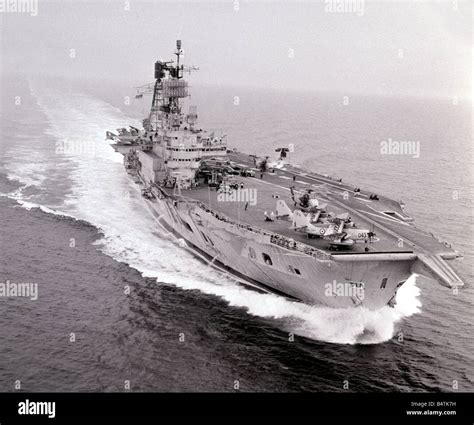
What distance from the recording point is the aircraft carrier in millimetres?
21156

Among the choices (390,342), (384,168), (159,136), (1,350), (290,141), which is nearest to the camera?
(1,350)

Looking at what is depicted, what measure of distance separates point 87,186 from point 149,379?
86.0 feet

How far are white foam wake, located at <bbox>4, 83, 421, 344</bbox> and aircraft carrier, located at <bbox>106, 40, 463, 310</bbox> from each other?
0.65 m

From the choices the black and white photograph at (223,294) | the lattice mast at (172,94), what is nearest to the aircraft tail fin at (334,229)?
the black and white photograph at (223,294)

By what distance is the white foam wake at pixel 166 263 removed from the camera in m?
21.4

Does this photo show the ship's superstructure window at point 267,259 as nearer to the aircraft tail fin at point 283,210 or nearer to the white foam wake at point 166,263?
the white foam wake at point 166,263

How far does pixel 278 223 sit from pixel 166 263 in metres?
6.65

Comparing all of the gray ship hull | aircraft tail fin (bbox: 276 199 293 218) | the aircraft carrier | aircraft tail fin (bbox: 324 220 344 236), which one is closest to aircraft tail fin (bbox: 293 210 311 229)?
the aircraft carrier

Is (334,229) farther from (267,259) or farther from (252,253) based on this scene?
(252,253)

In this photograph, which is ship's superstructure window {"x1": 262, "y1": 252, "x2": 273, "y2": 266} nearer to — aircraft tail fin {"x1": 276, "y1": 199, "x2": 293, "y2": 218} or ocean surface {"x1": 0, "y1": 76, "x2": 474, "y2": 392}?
ocean surface {"x1": 0, "y1": 76, "x2": 474, "y2": 392}

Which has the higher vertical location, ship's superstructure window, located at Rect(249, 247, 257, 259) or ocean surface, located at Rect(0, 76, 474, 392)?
ship's superstructure window, located at Rect(249, 247, 257, 259)
